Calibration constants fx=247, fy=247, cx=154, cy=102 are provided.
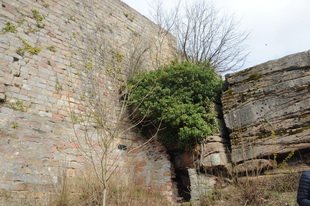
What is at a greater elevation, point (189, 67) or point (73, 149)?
point (189, 67)

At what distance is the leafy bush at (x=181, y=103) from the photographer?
19.4ft

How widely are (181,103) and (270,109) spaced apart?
6.76ft

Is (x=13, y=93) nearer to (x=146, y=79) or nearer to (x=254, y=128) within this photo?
(x=146, y=79)

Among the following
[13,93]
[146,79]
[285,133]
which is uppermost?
[146,79]

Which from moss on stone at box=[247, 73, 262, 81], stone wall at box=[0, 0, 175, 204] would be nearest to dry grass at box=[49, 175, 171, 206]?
stone wall at box=[0, 0, 175, 204]

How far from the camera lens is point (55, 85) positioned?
5.86 meters

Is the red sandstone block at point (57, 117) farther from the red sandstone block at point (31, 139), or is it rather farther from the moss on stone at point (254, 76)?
the moss on stone at point (254, 76)

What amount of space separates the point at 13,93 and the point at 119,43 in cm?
400

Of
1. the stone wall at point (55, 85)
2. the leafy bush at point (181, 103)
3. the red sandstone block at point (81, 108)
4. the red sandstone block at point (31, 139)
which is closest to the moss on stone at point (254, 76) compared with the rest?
the leafy bush at point (181, 103)

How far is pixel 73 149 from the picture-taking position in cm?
554

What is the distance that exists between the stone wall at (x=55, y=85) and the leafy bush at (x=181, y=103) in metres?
0.74

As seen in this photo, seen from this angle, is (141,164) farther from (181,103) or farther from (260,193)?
(260,193)

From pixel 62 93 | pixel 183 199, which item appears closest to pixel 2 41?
pixel 62 93

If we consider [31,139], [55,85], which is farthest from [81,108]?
[31,139]
